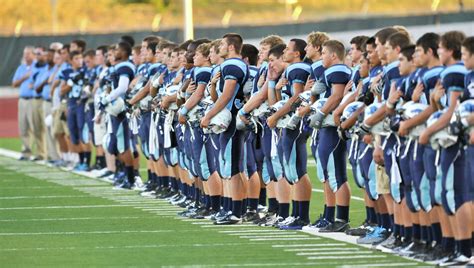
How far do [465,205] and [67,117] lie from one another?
542 inches

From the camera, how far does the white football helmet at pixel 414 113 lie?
11625mm

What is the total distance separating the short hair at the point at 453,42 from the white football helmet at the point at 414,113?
53cm

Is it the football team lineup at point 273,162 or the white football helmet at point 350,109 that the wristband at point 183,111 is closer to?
the football team lineup at point 273,162

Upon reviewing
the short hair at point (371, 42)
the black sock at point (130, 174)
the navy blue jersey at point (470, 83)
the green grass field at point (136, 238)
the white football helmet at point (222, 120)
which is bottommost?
the green grass field at point (136, 238)

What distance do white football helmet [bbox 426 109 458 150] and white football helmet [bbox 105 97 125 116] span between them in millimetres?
9460

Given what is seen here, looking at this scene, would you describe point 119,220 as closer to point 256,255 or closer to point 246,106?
point 246,106

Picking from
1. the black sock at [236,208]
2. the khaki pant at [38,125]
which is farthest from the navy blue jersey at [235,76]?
the khaki pant at [38,125]

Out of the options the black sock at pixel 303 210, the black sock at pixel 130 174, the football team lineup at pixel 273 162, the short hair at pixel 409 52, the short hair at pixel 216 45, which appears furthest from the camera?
the black sock at pixel 130 174

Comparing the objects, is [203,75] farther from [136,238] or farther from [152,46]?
[152,46]

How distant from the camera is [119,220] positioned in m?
15.7

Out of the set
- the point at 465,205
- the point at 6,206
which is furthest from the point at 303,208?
the point at 6,206

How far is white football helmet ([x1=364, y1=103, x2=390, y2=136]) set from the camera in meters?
12.3

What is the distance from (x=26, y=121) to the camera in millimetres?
26891

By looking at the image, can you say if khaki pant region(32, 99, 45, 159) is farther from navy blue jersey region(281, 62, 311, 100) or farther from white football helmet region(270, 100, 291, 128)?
navy blue jersey region(281, 62, 311, 100)
